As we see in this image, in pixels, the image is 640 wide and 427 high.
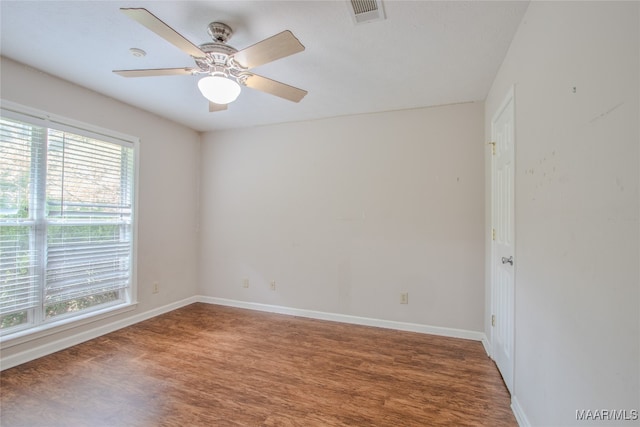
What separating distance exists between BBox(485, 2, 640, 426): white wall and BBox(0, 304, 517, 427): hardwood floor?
55 centimetres

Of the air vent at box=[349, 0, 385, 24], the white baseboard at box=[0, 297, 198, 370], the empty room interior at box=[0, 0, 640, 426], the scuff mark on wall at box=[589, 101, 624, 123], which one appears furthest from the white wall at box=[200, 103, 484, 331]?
the scuff mark on wall at box=[589, 101, 624, 123]

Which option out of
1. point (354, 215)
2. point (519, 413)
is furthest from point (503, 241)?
point (354, 215)

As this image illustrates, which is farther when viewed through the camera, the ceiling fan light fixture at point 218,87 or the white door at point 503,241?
the white door at point 503,241

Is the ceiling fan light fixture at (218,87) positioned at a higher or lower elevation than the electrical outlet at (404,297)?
higher

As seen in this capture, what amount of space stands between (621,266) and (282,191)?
320cm

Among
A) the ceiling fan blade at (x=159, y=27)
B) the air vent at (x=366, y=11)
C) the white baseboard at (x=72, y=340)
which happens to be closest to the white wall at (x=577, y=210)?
the air vent at (x=366, y=11)

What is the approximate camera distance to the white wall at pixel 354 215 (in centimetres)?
298

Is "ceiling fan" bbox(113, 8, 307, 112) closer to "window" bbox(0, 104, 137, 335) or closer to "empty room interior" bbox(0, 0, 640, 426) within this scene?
"empty room interior" bbox(0, 0, 640, 426)

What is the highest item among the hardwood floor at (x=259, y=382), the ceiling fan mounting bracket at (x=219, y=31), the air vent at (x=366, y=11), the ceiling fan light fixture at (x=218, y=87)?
the air vent at (x=366, y=11)

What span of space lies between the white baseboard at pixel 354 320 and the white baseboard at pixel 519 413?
1.02 metres

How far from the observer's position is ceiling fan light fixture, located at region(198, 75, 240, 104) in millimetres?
1693

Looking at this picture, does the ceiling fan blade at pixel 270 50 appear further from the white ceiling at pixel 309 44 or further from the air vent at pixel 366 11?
the air vent at pixel 366 11

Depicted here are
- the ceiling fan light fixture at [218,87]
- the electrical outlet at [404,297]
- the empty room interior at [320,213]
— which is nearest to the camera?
the empty room interior at [320,213]

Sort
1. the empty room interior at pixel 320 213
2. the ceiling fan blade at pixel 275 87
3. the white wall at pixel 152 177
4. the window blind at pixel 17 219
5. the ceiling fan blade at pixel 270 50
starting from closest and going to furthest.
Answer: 1. the empty room interior at pixel 320 213
2. the ceiling fan blade at pixel 270 50
3. the ceiling fan blade at pixel 275 87
4. the window blind at pixel 17 219
5. the white wall at pixel 152 177
